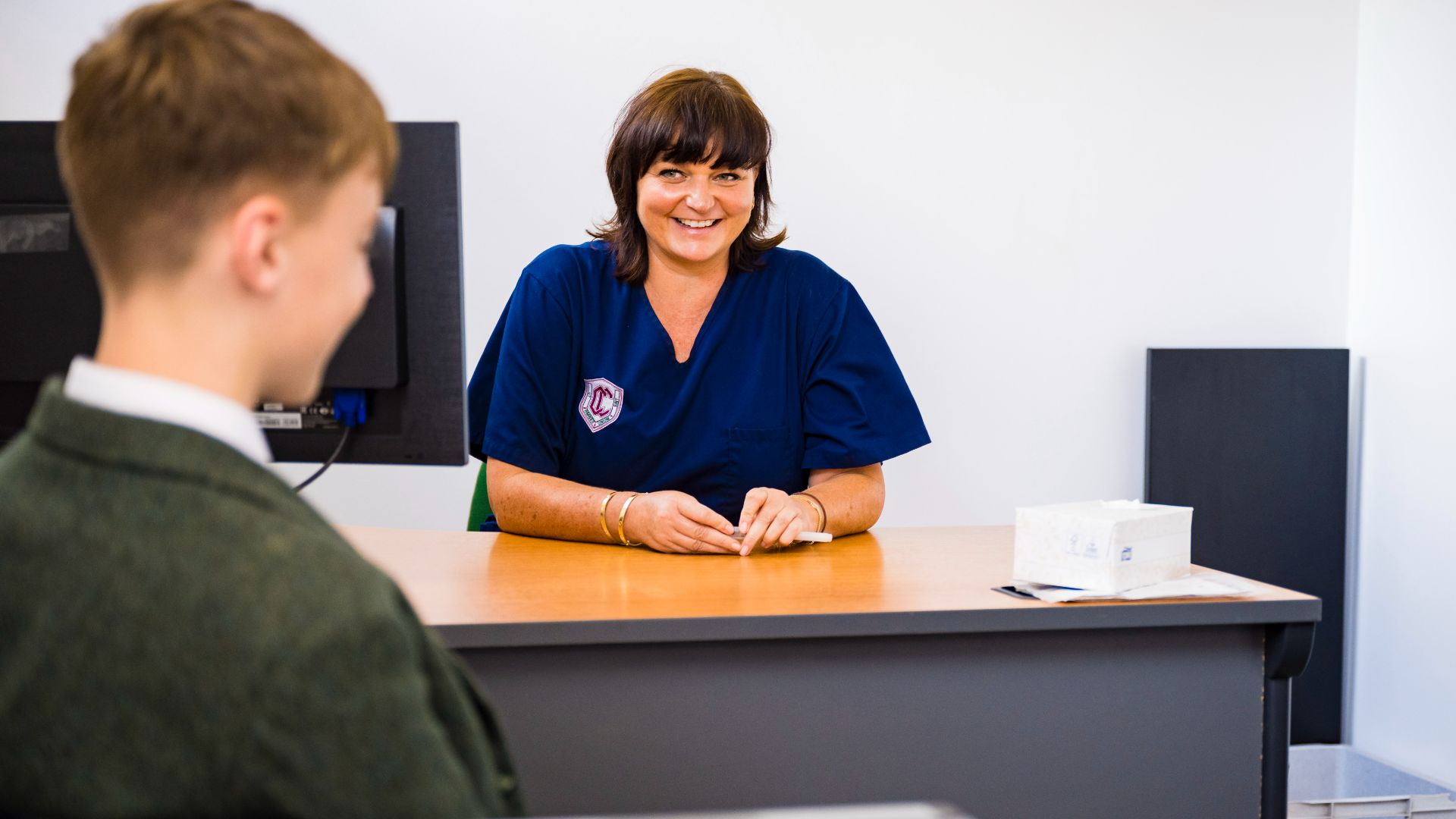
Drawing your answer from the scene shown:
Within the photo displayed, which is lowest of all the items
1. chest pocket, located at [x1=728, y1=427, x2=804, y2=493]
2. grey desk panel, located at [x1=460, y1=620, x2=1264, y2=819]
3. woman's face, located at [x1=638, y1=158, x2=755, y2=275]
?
grey desk panel, located at [x1=460, y1=620, x2=1264, y2=819]

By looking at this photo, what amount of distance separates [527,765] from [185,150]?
72 cm

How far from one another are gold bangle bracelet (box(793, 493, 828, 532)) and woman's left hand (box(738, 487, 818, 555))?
102 millimetres

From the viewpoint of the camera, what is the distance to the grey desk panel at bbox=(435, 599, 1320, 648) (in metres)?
1.09

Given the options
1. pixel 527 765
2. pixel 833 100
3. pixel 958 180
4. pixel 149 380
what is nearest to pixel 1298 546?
pixel 958 180

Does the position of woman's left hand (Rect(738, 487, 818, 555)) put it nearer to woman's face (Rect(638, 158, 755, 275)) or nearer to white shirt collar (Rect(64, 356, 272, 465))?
woman's face (Rect(638, 158, 755, 275))

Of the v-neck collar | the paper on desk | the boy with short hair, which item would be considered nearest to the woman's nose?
the v-neck collar

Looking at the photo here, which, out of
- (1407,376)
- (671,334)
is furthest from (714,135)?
(1407,376)

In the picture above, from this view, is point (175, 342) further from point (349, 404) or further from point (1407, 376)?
point (1407, 376)

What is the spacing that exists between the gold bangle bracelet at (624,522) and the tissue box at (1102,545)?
0.51 m

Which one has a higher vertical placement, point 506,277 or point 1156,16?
point 1156,16

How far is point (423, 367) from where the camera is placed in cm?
129

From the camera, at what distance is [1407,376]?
2754 millimetres

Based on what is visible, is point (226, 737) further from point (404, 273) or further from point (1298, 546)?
point (1298, 546)

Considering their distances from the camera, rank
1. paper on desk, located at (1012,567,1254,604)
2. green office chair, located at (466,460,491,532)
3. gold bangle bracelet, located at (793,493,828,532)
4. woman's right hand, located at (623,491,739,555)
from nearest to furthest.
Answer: paper on desk, located at (1012,567,1254,604)
woman's right hand, located at (623,491,739,555)
gold bangle bracelet, located at (793,493,828,532)
green office chair, located at (466,460,491,532)
